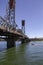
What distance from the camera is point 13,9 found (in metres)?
100

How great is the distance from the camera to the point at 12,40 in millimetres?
83875

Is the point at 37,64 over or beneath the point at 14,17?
beneath

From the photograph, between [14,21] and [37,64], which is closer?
[37,64]

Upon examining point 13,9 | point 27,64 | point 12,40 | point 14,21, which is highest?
point 13,9

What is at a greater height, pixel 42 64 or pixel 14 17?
pixel 14 17

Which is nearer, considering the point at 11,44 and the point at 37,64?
the point at 37,64

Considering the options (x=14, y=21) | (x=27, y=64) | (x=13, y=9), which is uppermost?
(x=13, y=9)

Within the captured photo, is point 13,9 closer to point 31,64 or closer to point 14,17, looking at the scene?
point 14,17

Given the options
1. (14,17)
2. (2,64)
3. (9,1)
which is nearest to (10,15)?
(14,17)

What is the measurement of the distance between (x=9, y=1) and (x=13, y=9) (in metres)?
6.91

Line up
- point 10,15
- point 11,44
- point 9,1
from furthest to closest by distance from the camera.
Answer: point 10,15 < point 9,1 < point 11,44

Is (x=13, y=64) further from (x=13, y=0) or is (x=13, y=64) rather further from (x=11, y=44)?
(x=13, y=0)

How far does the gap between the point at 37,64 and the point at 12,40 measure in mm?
56285

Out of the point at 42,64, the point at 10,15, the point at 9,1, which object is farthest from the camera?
the point at 10,15
